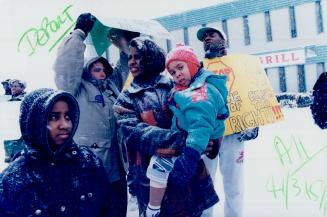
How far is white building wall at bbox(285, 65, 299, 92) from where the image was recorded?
145 centimetres

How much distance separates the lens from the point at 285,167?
1.61 metres

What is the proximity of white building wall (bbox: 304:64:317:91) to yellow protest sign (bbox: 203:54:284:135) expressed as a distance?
14 cm

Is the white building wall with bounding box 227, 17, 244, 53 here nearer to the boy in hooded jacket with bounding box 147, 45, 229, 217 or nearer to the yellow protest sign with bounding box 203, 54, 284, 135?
the yellow protest sign with bounding box 203, 54, 284, 135

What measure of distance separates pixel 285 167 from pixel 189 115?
2.22 feet

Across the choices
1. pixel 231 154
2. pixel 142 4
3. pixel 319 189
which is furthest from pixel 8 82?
pixel 319 189

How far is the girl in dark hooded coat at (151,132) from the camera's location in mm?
1235

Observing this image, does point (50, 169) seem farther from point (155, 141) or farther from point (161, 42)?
point (161, 42)

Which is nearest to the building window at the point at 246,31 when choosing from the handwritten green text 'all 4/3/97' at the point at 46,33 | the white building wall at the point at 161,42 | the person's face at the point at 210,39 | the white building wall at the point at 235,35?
the white building wall at the point at 235,35

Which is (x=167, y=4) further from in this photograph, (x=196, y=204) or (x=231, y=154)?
(x=196, y=204)

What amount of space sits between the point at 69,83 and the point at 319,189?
1.15 metres

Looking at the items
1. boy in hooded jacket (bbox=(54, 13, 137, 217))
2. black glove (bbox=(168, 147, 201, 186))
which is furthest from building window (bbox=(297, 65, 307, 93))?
boy in hooded jacket (bbox=(54, 13, 137, 217))

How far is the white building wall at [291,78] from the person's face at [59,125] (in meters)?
0.87

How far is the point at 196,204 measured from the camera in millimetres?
1261

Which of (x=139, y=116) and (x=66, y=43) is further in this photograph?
(x=66, y=43)
